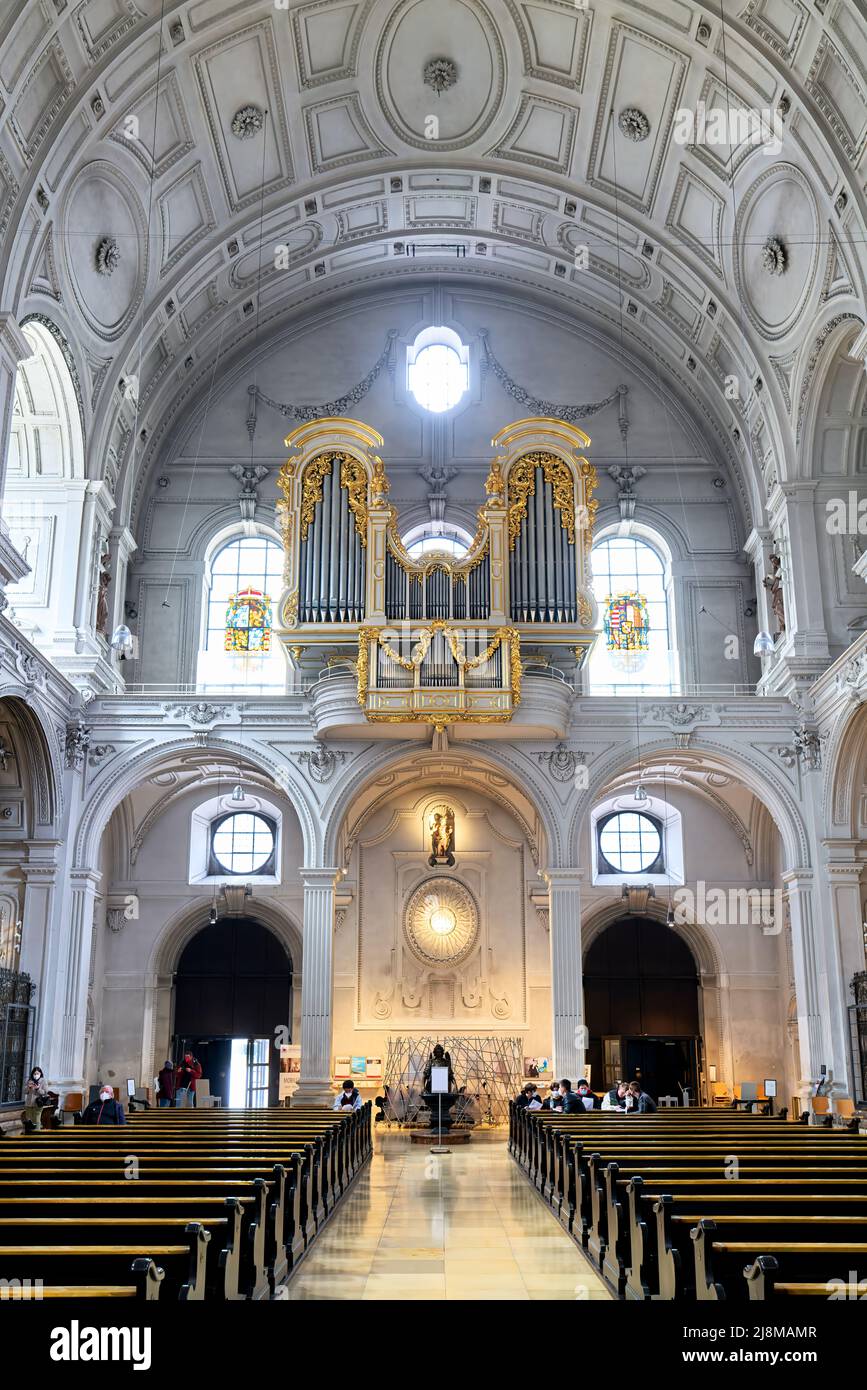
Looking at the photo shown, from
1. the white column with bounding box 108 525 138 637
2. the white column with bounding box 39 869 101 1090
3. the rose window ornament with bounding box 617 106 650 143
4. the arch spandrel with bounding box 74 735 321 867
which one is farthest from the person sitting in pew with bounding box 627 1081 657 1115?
the rose window ornament with bounding box 617 106 650 143

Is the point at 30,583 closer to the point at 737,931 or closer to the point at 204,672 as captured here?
the point at 204,672

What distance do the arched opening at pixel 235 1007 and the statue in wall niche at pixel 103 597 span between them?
7.48 meters

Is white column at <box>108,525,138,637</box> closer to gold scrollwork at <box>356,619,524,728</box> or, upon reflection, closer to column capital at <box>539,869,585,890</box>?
gold scrollwork at <box>356,619,524,728</box>

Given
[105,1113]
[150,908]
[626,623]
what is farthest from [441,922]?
[105,1113]

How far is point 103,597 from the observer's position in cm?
2353

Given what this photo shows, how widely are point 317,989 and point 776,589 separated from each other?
11.4 meters

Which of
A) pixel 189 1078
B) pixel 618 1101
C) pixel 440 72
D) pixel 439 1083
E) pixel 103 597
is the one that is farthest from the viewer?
pixel 103 597

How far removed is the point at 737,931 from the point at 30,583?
16.2m

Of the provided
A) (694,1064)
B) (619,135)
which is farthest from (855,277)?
(694,1064)

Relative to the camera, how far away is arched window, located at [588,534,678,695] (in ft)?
85.6

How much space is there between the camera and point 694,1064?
2661cm

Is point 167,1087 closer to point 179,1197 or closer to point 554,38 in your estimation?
point 179,1197
